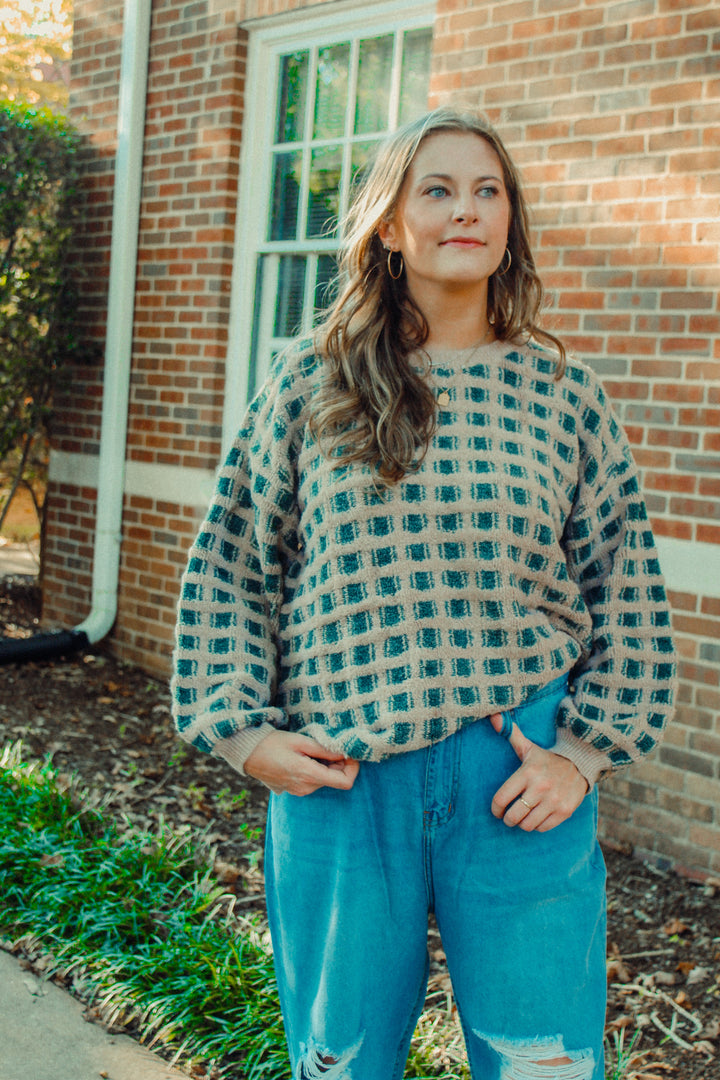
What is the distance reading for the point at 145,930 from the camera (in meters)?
3.19

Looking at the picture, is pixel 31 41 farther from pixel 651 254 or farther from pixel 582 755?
pixel 582 755

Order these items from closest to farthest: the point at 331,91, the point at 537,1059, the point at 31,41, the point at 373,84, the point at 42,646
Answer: the point at 537,1059, the point at 373,84, the point at 331,91, the point at 42,646, the point at 31,41

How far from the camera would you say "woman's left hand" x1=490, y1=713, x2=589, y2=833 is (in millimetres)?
1546

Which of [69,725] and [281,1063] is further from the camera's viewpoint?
[69,725]

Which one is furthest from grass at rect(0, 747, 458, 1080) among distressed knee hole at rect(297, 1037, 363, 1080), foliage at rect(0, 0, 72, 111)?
foliage at rect(0, 0, 72, 111)

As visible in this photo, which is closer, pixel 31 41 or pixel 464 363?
pixel 464 363

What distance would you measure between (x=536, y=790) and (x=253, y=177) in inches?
180

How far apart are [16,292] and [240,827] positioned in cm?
356

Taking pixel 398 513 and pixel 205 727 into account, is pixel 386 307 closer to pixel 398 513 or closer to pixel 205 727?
pixel 398 513

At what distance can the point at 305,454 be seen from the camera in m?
1.70

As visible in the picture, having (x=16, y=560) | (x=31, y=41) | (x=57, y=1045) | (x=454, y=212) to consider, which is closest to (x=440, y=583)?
(x=454, y=212)

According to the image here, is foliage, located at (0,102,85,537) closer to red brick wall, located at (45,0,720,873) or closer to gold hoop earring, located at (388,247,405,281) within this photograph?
red brick wall, located at (45,0,720,873)

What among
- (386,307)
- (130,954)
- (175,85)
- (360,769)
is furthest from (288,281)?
(360,769)

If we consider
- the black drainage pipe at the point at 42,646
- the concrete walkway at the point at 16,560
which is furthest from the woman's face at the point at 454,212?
the concrete walkway at the point at 16,560
